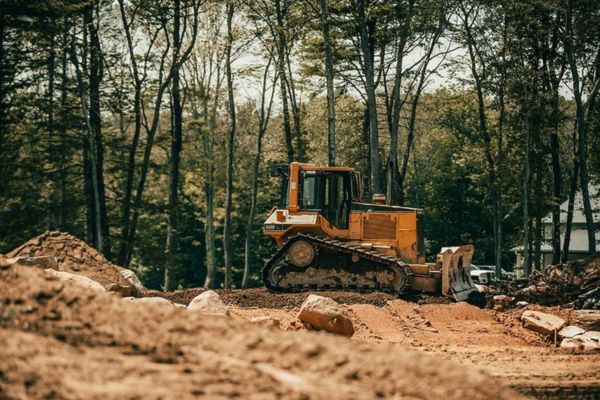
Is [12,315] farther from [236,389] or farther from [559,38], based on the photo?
[559,38]

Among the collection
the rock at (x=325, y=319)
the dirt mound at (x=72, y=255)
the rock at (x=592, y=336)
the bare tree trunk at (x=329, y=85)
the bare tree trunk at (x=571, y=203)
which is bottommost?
the rock at (x=592, y=336)

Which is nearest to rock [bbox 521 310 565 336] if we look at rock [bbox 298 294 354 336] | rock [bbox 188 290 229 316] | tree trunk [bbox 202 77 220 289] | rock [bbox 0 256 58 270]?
rock [bbox 298 294 354 336]

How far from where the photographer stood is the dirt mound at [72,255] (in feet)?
63.7

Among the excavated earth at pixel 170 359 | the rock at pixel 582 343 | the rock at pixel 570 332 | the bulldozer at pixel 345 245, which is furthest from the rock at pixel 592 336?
the excavated earth at pixel 170 359

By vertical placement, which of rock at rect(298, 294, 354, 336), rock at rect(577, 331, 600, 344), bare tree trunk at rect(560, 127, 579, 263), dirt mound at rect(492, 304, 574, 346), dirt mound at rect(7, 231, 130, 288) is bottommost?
dirt mound at rect(492, 304, 574, 346)

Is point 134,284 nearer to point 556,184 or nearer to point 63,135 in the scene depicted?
point 63,135

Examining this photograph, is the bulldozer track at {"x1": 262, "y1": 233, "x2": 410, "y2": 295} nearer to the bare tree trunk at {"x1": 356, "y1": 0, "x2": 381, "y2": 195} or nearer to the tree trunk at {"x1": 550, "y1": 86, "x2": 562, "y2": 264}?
the bare tree trunk at {"x1": 356, "y1": 0, "x2": 381, "y2": 195}

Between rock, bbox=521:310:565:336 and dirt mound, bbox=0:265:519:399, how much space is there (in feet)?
35.0

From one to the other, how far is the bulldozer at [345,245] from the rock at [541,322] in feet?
11.8

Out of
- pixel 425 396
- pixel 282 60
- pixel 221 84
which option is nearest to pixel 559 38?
pixel 282 60

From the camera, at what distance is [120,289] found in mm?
17438

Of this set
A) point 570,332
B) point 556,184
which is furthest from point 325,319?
point 556,184

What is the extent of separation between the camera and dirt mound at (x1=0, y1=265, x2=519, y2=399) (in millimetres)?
5754

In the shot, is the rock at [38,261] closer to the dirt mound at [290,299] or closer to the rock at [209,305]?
the rock at [209,305]
